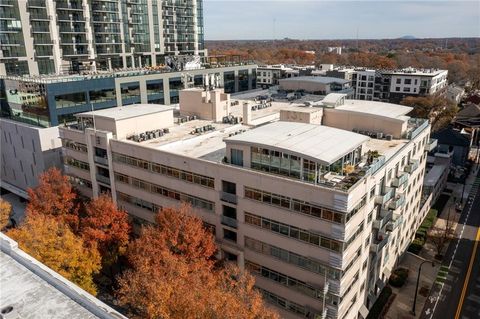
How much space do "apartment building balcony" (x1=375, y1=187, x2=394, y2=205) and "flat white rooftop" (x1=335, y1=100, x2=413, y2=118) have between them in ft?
45.2

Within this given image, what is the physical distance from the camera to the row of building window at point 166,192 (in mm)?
42478

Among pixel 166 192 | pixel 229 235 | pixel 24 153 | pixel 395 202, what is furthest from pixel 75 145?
pixel 395 202

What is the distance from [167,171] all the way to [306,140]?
677 inches

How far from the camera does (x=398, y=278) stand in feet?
172

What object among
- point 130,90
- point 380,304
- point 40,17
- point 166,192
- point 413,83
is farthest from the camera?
point 413,83

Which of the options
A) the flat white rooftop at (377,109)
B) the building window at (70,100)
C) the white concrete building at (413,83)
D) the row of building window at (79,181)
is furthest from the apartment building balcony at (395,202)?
the white concrete building at (413,83)

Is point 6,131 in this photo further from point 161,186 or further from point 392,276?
point 392,276

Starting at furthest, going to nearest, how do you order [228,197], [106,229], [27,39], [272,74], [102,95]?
[272,74], [27,39], [102,95], [106,229], [228,197]

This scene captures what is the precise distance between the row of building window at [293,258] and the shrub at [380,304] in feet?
51.2

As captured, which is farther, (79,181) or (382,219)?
(79,181)

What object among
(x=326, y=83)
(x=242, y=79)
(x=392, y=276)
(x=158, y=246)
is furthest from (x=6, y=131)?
(x=392, y=276)

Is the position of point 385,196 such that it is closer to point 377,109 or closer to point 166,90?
point 377,109

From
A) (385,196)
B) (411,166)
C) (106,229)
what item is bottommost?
(106,229)

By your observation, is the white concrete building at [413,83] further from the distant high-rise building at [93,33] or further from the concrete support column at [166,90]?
the concrete support column at [166,90]
